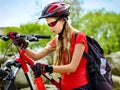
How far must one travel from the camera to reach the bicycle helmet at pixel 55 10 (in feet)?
10.9

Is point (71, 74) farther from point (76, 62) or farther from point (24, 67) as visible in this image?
point (24, 67)

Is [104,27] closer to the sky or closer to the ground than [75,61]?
closer to the ground

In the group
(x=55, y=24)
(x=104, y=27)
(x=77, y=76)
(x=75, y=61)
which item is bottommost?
(x=104, y=27)

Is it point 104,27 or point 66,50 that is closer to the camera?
point 66,50

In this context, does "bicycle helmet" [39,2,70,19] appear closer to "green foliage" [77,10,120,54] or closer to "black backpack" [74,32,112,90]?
"black backpack" [74,32,112,90]

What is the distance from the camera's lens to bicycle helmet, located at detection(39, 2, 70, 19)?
3.33 metres

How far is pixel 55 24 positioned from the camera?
3.33m

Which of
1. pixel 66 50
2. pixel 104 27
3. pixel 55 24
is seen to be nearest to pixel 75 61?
pixel 66 50

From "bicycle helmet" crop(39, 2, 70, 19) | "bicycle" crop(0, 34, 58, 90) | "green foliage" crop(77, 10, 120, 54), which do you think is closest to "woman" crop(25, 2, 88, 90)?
"bicycle helmet" crop(39, 2, 70, 19)

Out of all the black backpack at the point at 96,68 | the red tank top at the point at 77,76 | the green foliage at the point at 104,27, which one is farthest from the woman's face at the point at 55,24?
the green foliage at the point at 104,27

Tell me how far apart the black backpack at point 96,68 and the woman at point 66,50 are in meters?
0.05

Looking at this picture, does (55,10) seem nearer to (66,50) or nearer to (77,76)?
(66,50)

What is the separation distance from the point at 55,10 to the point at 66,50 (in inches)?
13.0

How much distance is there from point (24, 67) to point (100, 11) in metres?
13.2
